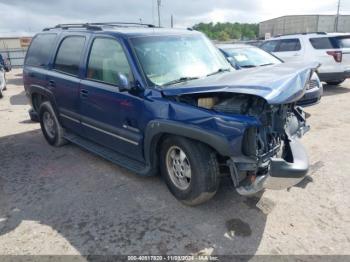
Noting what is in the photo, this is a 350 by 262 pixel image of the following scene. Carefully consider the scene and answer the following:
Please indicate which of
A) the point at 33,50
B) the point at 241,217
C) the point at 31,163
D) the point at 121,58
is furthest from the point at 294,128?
the point at 33,50

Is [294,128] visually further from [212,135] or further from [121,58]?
[121,58]

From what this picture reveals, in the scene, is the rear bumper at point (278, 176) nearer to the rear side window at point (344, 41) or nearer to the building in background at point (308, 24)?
the rear side window at point (344, 41)

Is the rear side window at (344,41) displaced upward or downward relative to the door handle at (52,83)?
upward

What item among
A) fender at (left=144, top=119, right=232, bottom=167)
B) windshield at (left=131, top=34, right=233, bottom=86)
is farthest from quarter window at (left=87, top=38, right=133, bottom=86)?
fender at (left=144, top=119, right=232, bottom=167)

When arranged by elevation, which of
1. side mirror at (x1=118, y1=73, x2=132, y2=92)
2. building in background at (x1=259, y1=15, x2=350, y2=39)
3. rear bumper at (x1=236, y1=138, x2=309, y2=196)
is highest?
building in background at (x1=259, y1=15, x2=350, y2=39)

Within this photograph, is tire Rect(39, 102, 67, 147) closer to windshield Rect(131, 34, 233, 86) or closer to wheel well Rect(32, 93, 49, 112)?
wheel well Rect(32, 93, 49, 112)

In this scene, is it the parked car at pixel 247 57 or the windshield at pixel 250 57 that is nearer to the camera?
→ the parked car at pixel 247 57

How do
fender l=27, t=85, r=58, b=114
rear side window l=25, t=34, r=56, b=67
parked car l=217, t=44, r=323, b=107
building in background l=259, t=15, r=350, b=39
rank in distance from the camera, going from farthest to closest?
building in background l=259, t=15, r=350, b=39, parked car l=217, t=44, r=323, b=107, rear side window l=25, t=34, r=56, b=67, fender l=27, t=85, r=58, b=114

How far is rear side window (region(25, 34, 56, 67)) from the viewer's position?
5.43 m

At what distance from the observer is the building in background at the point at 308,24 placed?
5039cm

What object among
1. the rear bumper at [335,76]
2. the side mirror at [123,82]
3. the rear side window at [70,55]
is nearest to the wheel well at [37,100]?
the rear side window at [70,55]

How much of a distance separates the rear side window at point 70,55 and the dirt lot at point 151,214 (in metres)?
1.42

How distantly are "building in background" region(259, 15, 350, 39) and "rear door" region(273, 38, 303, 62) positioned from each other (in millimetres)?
40390

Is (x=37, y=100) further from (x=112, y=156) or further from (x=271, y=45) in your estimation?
(x=271, y=45)
